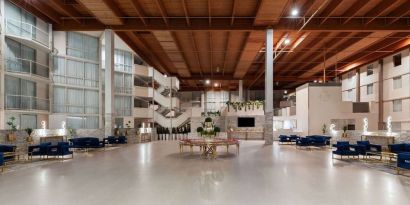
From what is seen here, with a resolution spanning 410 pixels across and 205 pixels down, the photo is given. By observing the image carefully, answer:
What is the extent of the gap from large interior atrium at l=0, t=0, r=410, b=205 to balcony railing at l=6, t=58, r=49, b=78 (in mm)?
72

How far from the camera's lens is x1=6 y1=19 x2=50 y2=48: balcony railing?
14913 millimetres

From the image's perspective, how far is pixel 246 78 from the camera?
34.2m

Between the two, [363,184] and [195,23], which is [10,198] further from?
[195,23]

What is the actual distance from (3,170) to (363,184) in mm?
9793

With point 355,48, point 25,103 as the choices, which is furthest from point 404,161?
point 25,103

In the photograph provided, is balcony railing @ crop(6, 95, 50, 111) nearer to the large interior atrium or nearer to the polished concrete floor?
the large interior atrium

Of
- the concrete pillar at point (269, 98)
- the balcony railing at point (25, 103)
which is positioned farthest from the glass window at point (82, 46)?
the concrete pillar at point (269, 98)

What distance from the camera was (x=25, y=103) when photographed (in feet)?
53.1

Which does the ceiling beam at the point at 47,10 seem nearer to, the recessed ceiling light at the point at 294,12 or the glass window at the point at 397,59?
A: the recessed ceiling light at the point at 294,12

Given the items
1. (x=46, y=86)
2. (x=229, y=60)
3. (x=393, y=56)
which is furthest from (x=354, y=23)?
(x=46, y=86)

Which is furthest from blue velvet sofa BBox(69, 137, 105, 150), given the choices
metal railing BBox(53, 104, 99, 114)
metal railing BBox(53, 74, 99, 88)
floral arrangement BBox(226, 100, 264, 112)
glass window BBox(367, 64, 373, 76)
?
glass window BBox(367, 64, 373, 76)

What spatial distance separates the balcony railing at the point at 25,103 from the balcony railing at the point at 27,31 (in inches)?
126

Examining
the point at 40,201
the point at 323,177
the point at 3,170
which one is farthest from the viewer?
the point at 3,170

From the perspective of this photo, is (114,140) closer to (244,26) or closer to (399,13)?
(244,26)
